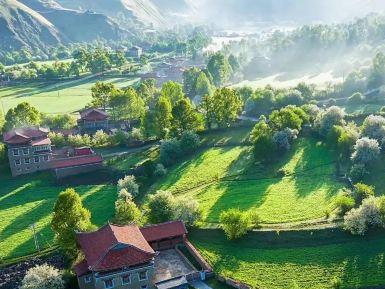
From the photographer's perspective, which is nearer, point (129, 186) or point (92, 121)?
point (129, 186)

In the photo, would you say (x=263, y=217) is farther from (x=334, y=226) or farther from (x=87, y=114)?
(x=87, y=114)

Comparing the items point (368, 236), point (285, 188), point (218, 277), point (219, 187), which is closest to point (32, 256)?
point (218, 277)

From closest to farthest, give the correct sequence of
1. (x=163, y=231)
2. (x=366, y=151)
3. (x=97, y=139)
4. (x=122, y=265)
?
(x=122, y=265)
(x=163, y=231)
(x=366, y=151)
(x=97, y=139)

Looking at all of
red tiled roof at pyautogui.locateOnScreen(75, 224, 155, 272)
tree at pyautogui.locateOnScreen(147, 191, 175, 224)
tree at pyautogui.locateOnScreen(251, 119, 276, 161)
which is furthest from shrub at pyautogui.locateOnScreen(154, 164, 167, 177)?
red tiled roof at pyautogui.locateOnScreen(75, 224, 155, 272)

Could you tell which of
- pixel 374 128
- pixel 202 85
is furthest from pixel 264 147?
pixel 202 85

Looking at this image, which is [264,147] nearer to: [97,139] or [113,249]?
[97,139]

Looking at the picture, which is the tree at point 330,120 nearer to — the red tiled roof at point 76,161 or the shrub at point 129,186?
the shrub at point 129,186

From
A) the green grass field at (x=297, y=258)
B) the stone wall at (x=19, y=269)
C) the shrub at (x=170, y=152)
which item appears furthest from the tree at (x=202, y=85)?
the stone wall at (x=19, y=269)
